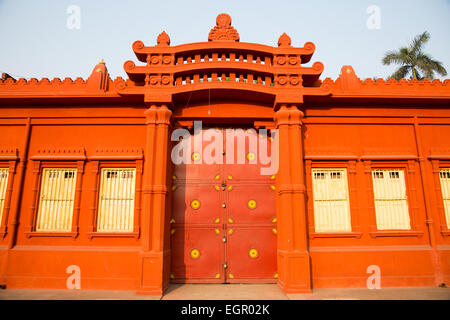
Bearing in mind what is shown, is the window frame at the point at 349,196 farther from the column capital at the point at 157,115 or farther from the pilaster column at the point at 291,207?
the column capital at the point at 157,115

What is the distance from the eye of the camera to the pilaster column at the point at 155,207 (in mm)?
6453

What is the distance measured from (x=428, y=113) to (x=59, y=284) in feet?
32.8

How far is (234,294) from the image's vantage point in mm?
6309

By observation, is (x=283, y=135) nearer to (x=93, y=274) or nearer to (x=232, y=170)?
(x=232, y=170)

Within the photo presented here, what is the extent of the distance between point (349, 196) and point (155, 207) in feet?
15.3

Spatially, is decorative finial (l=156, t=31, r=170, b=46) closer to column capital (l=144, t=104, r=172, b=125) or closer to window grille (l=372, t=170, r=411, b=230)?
column capital (l=144, t=104, r=172, b=125)

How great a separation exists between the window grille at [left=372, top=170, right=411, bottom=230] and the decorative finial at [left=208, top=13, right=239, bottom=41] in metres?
4.97

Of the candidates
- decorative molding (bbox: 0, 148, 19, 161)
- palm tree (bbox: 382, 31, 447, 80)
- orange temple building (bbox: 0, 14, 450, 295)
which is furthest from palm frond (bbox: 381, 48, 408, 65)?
decorative molding (bbox: 0, 148, 19, 161)

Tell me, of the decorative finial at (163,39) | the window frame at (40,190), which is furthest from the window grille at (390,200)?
the window frame at (40,190)

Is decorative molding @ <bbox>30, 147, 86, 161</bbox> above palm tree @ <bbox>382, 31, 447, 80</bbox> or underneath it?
underneath

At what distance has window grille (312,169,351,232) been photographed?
730 centimetres

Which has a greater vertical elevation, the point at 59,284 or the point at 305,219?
the point at 305,219
